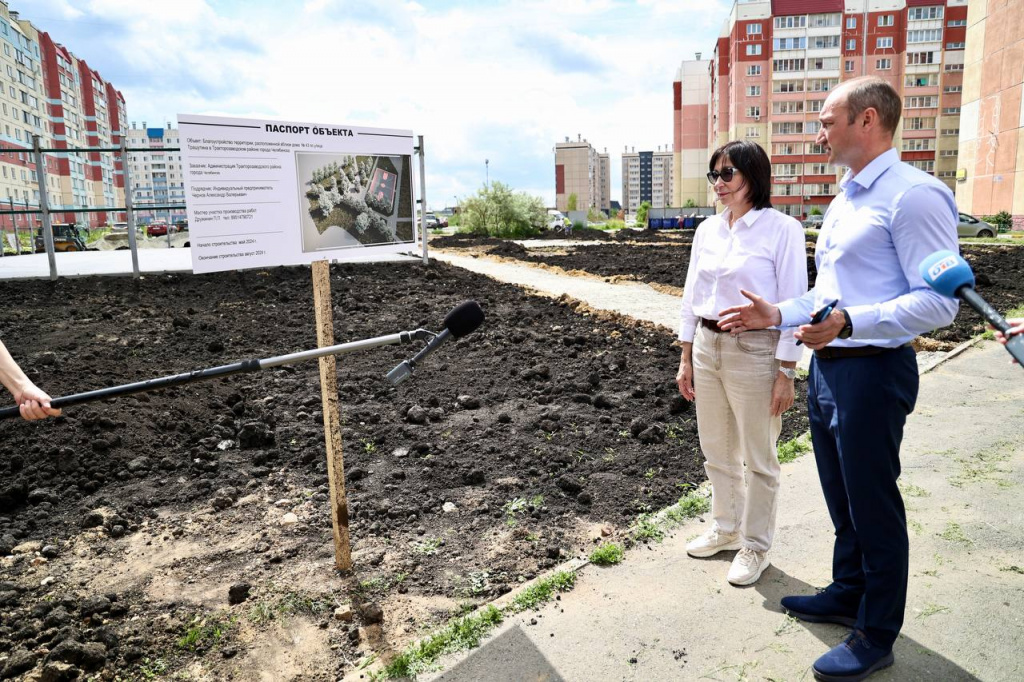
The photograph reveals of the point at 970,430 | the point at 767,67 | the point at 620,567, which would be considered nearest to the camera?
the point at 620,567

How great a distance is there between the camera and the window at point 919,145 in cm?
6719

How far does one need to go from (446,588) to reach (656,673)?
1.10m

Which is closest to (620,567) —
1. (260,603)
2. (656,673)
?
(656,673)

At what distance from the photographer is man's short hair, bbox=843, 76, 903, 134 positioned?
249cm

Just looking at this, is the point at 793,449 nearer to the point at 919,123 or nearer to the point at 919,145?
the point at 919,145

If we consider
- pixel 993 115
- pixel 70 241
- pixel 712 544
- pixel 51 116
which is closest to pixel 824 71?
pixel 993 115

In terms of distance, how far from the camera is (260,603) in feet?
10.6

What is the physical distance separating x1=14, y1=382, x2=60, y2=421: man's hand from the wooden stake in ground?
1.17 m

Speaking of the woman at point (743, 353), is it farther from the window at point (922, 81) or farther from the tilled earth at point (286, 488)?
the window at point (922, 81)

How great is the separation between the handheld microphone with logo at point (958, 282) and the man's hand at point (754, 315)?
78 cm

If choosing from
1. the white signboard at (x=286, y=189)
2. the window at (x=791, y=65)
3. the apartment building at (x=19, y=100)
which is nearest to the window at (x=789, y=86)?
the window at (x=791, y=65)

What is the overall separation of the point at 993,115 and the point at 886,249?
46191 millimetres

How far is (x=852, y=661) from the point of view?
2.64 meters

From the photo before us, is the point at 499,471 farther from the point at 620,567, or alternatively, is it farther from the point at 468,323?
the point at 468,323
